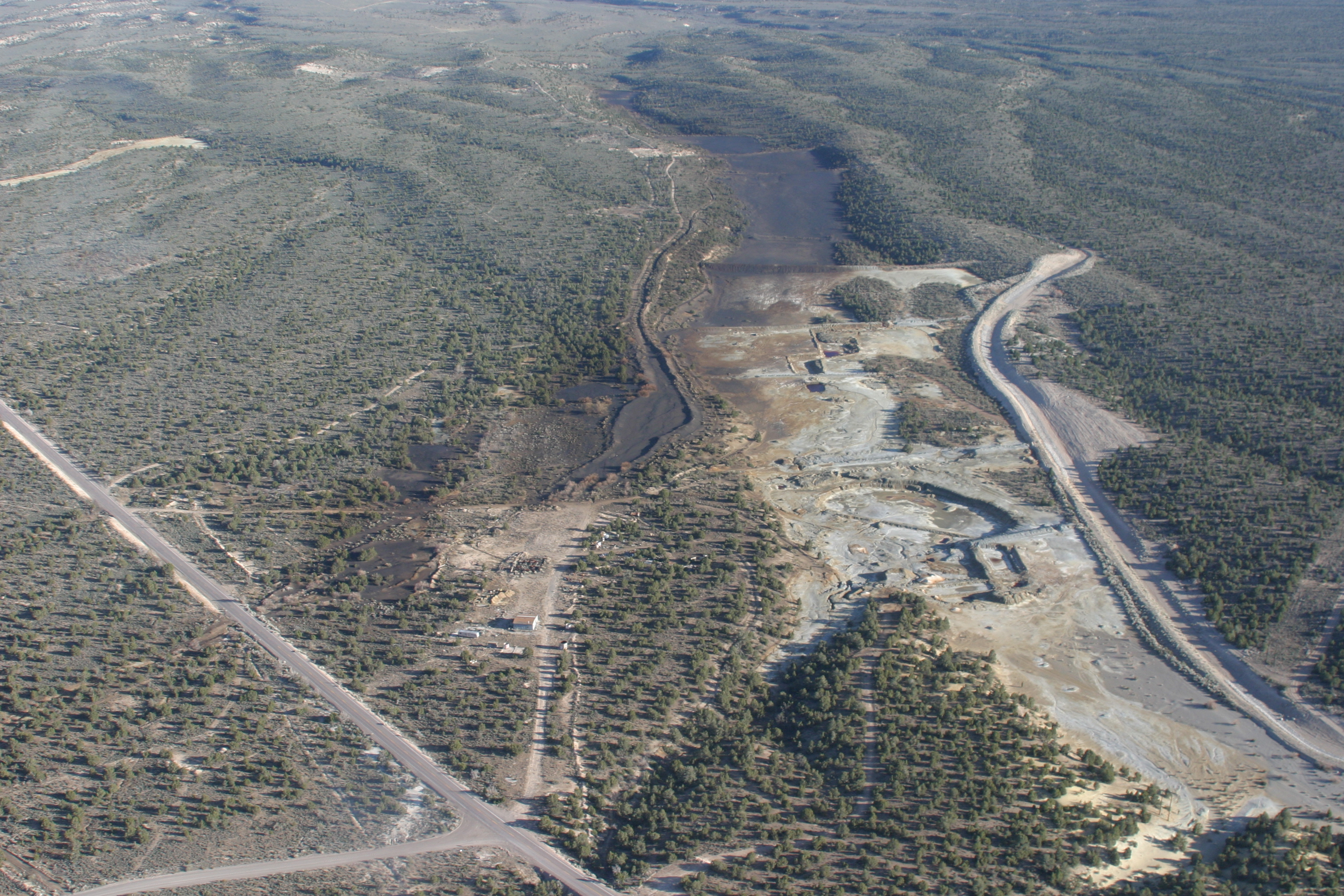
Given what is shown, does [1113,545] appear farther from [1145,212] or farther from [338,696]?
[1145,212]

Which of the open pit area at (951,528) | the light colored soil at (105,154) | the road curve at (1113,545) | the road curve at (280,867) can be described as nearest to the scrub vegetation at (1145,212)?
the road curve at (1113,545)

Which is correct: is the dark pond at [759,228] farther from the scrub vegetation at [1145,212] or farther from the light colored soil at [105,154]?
the light colored soil at [105,154]

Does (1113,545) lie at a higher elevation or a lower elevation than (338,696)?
higher

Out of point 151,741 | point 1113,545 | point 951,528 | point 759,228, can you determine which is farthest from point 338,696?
point 759,228

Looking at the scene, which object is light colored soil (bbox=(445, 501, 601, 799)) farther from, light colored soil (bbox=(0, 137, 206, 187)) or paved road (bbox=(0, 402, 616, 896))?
light colored soil (bbox=(0, 137, 206, 187))

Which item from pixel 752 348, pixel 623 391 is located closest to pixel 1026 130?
pixel 752 348

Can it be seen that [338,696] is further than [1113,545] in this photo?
No

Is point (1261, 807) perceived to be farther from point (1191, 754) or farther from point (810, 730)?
point (810, 730)
